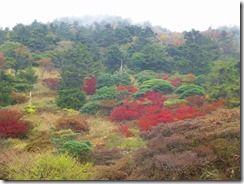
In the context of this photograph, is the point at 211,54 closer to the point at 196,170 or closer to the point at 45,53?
the point at 45,53

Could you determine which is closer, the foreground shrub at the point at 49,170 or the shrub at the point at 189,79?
the foreground shrub at the point at 49,170

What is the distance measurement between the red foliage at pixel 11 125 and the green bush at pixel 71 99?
7579mm

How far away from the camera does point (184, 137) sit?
8430mm

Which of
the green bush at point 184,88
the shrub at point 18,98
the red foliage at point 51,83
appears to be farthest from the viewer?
the red foliage at point 51,83

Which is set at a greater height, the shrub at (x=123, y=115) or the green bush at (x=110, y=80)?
the green bush at (x=110, y=80)

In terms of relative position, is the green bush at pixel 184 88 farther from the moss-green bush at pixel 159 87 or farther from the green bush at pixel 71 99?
the green bush at pixel 71 99

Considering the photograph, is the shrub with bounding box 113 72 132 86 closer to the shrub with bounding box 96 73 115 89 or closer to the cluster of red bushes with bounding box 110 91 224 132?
the shrub with bounding box 96 73 115 89

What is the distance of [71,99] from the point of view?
22594 mm

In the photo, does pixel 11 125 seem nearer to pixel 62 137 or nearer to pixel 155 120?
pixel 62 137

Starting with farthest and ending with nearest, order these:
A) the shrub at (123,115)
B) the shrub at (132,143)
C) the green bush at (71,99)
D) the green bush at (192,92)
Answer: the green bush at (192,92)
the green bush at (71,99)
the shrub at (123,115)
the shrub at (132,143)

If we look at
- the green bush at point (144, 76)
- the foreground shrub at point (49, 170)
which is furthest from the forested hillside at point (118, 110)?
the green bush at point (144, 76)

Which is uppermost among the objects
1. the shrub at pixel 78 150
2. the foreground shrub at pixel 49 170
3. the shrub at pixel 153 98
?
the foreground shrub at pixel 49 170

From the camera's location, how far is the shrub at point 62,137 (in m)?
12.4

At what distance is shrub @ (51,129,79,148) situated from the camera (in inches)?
489
